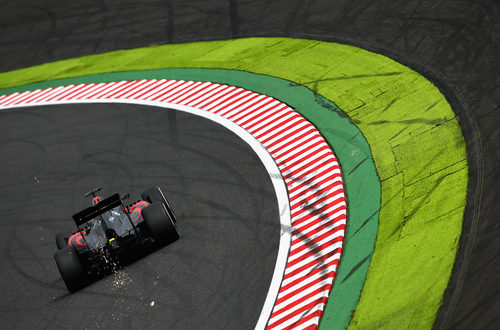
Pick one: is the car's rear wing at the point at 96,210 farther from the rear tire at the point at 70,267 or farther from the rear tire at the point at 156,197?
the rear tire at the point at 156,197

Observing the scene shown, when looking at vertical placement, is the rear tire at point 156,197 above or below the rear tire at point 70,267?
above

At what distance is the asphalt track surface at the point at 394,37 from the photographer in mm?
11219

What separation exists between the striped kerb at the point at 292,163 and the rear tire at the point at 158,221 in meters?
2.82

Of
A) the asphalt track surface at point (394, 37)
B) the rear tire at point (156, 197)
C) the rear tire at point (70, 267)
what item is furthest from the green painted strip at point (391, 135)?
the rear tire at point (70, 267)

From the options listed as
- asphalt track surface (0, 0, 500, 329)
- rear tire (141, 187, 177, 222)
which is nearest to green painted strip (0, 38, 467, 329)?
asphalt track surface (0, 0, 500, 329)

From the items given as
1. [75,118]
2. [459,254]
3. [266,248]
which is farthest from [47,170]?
[459,254]

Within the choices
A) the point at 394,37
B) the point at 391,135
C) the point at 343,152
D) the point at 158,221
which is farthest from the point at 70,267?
the point at 394,37

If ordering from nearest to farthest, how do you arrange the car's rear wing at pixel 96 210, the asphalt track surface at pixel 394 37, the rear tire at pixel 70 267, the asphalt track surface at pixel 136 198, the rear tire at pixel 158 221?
1. the asphalt track surface at pixel 394 37
2. the asphalt track surface at pixel 136 198
3. the rear tire at pixel 70 267
4. the car's rear wing at pixel 96 210
5. the rear tire at pixel 158 221

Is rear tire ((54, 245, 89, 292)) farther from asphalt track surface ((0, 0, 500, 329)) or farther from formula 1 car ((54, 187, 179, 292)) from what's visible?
asphalt track surface ((0, 0, 500, 329))

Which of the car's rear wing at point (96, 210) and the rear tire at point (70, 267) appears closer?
the rear tire at point (70, 267)

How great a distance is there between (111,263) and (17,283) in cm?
246

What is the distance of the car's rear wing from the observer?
13297 millimetres

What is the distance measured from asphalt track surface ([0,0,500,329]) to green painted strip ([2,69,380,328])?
1904 millimetres

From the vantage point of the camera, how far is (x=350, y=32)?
2022 centimetres
